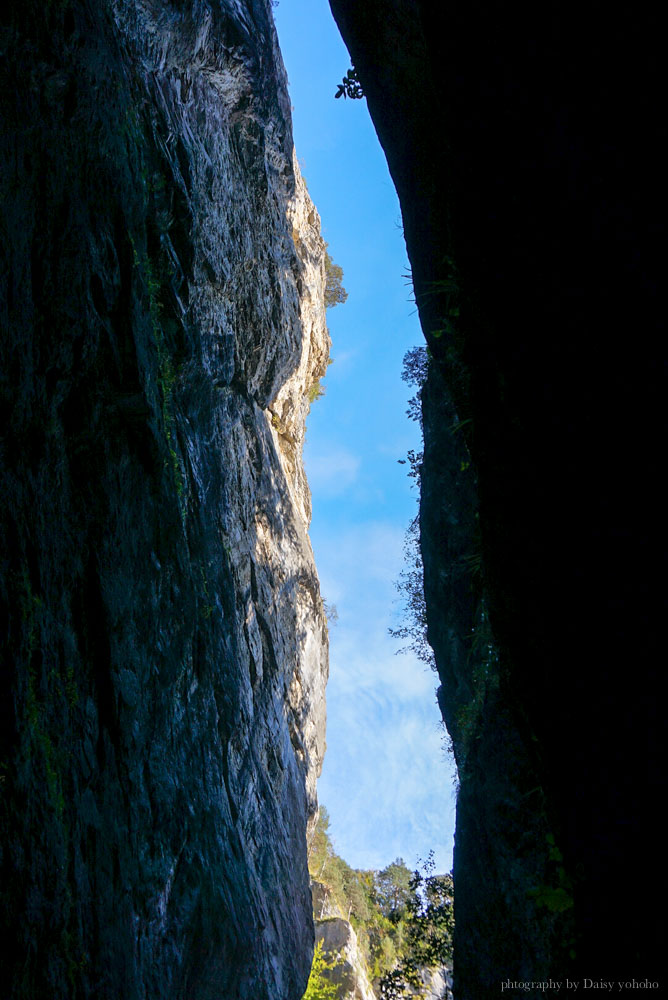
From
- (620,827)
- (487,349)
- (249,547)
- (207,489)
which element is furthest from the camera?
(249,547)

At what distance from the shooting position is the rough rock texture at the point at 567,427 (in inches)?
118

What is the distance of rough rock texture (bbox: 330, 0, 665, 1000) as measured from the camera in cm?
301

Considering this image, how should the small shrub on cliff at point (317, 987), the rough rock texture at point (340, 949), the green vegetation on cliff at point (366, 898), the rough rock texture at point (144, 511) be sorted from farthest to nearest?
1. the green vegetation on cliff at point (366, 898)
2. the rough rock texture at point (340, 949)
3. the small shrub on cliff at point (317, 987)
4. the rough rock texture at point (144, 511)

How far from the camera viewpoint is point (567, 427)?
11.5 feet

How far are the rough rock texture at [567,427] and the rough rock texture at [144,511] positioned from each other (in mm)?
4388

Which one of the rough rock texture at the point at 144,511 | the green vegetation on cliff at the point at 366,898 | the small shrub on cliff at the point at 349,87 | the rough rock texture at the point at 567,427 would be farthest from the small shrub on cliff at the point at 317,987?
the small shrub on cliff at the point at 349,87

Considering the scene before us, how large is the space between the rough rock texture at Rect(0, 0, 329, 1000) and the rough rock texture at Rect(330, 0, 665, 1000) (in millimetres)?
4388

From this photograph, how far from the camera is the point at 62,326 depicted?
21.2ft

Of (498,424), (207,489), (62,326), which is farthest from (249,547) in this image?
(498,424)

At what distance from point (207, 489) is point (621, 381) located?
827cm

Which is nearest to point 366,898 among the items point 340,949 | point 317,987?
point 340,949

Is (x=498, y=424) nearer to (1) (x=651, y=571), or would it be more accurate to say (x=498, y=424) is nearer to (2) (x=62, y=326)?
(1) (x=651, y=571)

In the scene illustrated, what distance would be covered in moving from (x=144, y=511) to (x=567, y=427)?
6341mm

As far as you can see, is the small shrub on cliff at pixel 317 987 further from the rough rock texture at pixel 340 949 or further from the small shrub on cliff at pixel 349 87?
the small shrub on cliff at pixel 349 87
